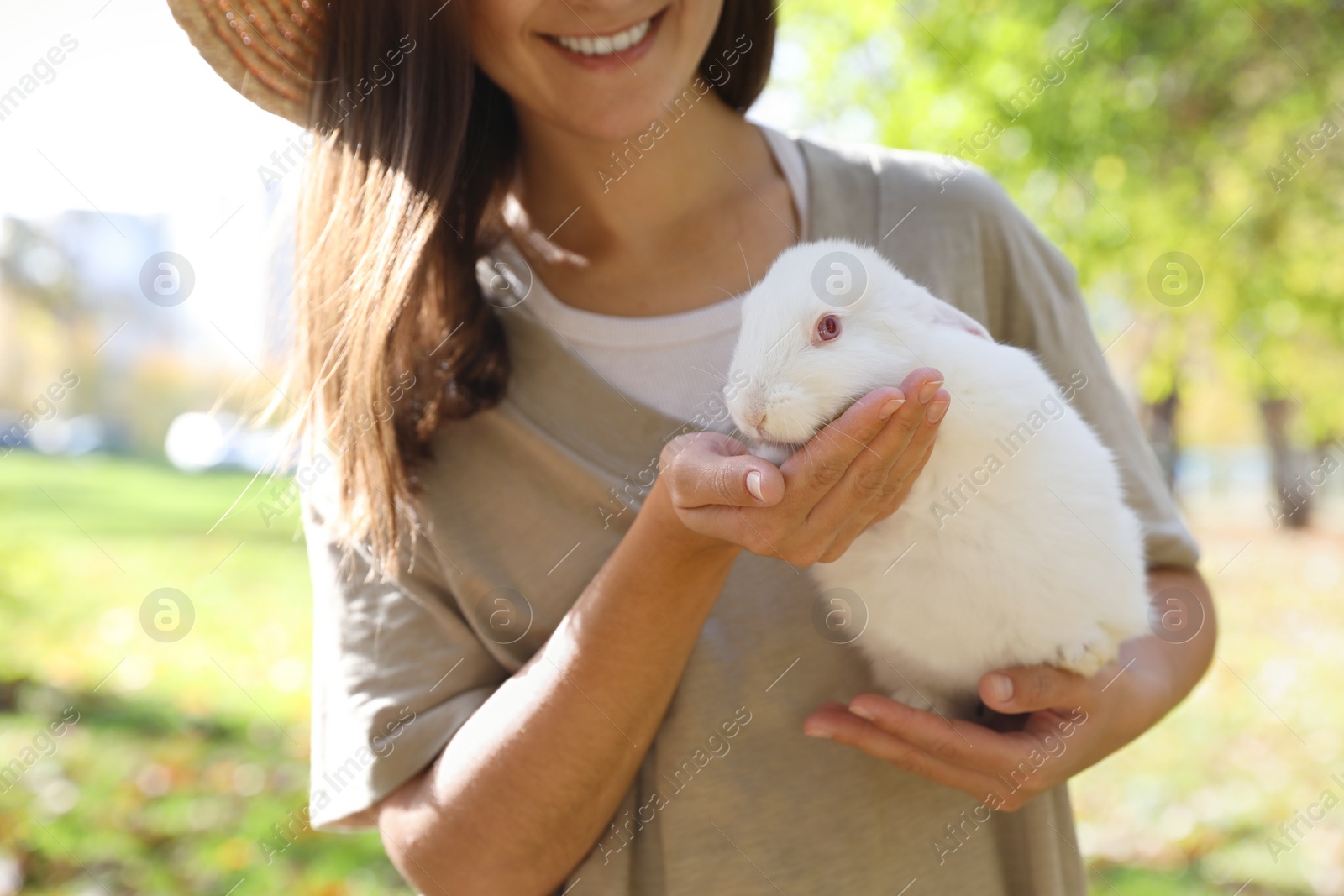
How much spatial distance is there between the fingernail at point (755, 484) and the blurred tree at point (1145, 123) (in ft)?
12.0

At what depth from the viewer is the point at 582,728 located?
1.62m

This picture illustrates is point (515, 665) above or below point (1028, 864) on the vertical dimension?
above

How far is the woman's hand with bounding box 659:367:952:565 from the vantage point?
118cm

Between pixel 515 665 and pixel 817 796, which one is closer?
pixel 817 796

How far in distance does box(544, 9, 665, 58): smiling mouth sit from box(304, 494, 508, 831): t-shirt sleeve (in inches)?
38.6

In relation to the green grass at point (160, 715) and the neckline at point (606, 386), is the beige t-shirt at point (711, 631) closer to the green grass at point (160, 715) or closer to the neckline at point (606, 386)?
the neckline at point (606, 386)

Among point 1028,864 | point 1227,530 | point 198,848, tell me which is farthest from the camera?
point 1227,530

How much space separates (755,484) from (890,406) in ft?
0.63

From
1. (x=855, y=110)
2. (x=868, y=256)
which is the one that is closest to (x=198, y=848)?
(x=868, y=256)

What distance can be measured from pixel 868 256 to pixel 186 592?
7.92 metres

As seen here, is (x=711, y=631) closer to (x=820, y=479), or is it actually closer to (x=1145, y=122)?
(x=820, y=479)

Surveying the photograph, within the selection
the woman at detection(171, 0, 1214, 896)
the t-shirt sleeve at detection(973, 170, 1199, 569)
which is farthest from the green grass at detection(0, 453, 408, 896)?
the t-shirt sleeve at detection(973, 170, 1199, 569)

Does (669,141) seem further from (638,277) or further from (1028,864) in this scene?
(1028,864)

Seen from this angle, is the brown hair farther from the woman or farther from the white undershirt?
the white undershirt
